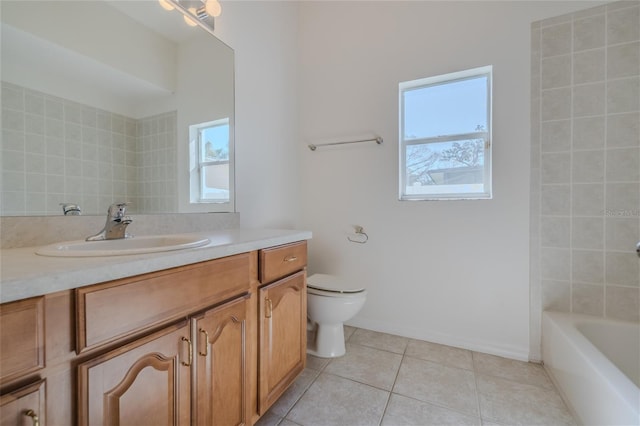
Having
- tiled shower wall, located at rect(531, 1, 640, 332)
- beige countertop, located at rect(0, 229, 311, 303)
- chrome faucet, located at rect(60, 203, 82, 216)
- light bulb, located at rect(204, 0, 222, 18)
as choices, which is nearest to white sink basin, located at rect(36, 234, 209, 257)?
beige countertop, located at rect(0, 229, 311, 303)

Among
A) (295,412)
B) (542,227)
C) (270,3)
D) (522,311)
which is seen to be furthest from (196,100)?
(522,311)

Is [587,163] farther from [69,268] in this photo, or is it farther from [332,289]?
[69,268]

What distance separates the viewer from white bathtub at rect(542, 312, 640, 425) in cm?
96

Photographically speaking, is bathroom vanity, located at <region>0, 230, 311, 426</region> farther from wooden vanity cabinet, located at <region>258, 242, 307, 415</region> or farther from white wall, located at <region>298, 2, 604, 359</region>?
white wall, located at <region>298, 2, 604, 359</region>

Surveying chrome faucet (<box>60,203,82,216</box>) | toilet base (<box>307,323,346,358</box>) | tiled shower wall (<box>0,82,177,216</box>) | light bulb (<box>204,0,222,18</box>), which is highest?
light bulb (<box>204,0,222,18</box>)

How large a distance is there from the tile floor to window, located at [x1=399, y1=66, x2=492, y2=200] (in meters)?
1.08

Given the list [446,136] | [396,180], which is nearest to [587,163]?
[446,136]

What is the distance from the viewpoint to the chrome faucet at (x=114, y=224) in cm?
100

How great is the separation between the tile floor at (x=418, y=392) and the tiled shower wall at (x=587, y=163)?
16.8 inches

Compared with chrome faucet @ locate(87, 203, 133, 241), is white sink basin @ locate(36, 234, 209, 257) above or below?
below

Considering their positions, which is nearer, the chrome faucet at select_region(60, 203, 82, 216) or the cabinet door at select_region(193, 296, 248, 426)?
the cabinet door at select_region(193, 296, 248, 426)

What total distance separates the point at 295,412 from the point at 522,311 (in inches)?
59.5

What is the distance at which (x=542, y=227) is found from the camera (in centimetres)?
166

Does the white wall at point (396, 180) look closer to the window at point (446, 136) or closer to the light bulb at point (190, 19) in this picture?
the window at point (446, 136)
